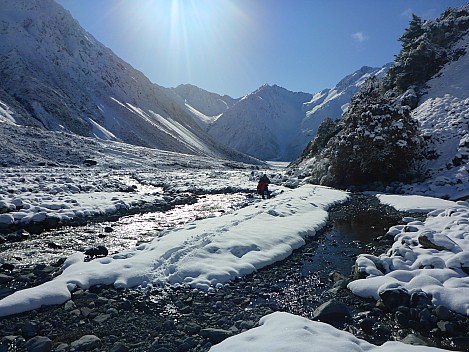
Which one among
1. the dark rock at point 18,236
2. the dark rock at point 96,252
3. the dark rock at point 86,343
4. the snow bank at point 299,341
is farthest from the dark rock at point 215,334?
the dark rock at point 18,236

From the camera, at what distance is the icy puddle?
1238 centimetres

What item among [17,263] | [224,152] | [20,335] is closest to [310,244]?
[20,335]

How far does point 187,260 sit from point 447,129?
3314cm

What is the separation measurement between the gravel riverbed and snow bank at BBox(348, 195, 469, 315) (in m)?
0.46

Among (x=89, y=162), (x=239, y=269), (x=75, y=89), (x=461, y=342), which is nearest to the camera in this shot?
(x=461, y=342)

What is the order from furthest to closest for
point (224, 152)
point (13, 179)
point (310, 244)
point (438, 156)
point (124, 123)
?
point (224, 152) < point (124, 123) < point (438, 156) < point (13, 179) < point (310, 244)

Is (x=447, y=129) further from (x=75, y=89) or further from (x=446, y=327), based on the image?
(x=75, y=89)

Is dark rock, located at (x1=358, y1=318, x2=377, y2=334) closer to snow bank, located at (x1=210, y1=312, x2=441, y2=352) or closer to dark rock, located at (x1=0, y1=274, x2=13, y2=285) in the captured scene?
snow bank, located at (x1=210, y1=312, x2=441, y2=352)

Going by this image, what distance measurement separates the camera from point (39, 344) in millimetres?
6191

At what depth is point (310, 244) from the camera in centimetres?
1374

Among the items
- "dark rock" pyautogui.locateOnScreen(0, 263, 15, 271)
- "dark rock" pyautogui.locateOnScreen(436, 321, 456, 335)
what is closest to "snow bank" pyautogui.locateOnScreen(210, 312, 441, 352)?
"dark rock" pyautogui.locateOnScreen(436, 321, 456, 335)

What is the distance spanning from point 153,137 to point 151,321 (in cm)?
12572

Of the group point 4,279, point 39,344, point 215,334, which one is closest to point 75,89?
point 4,279

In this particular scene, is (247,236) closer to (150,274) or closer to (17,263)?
(150,274)
